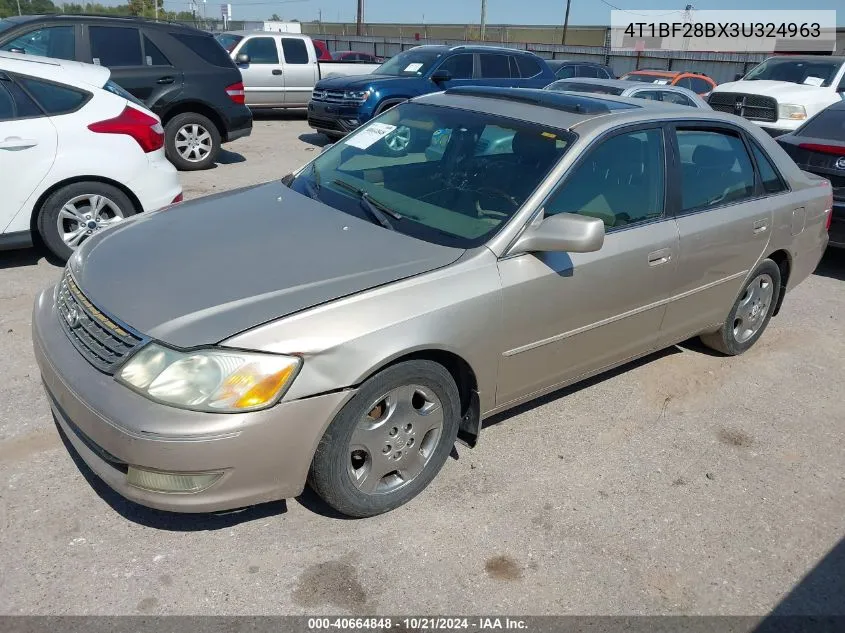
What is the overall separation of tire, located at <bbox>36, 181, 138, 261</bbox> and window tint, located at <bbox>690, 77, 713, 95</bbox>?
1344cm

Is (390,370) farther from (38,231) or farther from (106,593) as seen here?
(38,231)

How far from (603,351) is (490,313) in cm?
98

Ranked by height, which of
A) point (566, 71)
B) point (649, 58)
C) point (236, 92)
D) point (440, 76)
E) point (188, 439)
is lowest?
Answer: point (188, 439)

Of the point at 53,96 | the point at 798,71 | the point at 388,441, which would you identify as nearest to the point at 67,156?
the point at 53,96

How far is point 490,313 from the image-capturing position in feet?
10.2

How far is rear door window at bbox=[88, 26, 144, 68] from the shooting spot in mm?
8648

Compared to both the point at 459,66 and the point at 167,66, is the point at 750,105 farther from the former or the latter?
the point at 167,66

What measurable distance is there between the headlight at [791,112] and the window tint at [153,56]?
9871mm

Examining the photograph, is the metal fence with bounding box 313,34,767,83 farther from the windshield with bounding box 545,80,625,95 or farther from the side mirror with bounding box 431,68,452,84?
the windshield with bounding box 545,80,625,95

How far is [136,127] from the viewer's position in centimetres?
577

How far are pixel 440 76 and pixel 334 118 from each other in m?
2.13

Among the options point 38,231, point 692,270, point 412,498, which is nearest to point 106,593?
point 412,498

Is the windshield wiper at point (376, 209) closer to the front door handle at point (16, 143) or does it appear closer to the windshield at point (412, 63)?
the front door handle at point (16, 143)

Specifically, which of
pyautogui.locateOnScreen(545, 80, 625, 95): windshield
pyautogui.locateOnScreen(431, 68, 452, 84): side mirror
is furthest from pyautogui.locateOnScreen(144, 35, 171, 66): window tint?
pyautogui.locateOnScreen(545, 80, 625, 95): windshield
